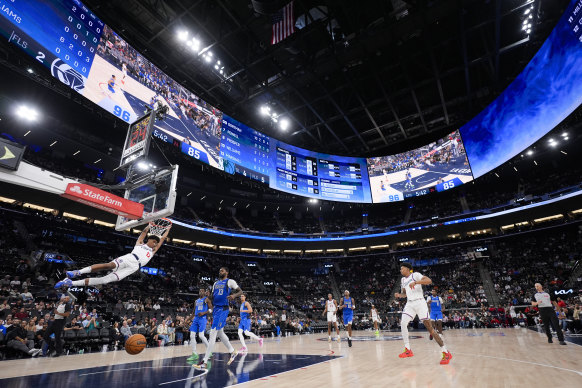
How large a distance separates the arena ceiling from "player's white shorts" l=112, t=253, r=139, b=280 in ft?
43.0

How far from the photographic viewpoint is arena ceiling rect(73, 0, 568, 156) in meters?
17.6

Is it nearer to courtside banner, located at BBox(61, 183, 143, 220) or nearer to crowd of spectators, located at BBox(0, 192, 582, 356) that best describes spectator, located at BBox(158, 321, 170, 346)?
crowd of spectators, located at BBox(0, 192, 582, 356)

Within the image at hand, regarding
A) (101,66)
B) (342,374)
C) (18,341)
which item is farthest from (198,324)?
(101,66)

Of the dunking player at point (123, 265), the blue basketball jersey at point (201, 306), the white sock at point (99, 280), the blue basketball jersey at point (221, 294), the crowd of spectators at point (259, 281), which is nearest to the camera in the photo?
the white sock at point (99, 280)

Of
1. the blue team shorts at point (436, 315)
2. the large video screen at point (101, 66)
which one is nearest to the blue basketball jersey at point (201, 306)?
the blue team shorts at point (436, 315)

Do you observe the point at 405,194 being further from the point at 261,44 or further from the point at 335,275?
the point at 261,44

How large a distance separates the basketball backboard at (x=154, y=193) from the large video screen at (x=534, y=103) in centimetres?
2036

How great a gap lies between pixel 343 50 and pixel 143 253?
1770 cm

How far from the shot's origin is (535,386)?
13.1 ft

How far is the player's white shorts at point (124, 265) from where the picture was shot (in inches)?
240

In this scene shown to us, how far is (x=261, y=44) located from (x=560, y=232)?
32.4 m

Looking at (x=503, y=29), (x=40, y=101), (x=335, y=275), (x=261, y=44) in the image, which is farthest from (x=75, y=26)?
(x=335, y=275)

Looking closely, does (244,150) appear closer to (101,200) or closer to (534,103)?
(101,200)

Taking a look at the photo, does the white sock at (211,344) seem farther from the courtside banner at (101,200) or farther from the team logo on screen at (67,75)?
the team logo on screen at (67,75)
